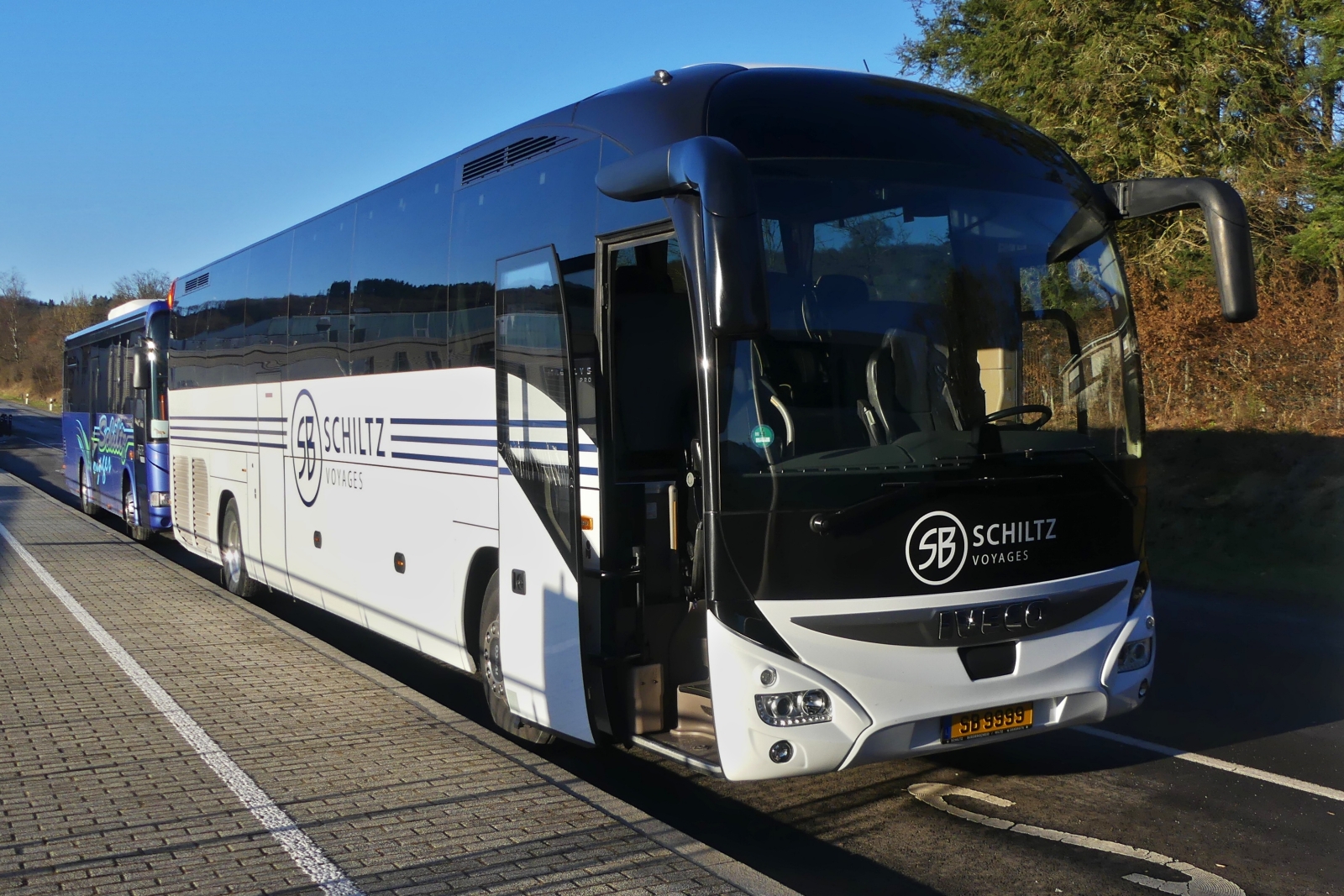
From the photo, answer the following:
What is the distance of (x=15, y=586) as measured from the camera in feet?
42.5

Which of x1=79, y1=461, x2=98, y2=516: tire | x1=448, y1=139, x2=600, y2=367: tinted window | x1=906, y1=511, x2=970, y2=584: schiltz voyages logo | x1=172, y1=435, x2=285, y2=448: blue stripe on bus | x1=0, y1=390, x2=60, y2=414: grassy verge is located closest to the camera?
x1=906, y1=511, x2=970, y2=584: schiltz voyages logo

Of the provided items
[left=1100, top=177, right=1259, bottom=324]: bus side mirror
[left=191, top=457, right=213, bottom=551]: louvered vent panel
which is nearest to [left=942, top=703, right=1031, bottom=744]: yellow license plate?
[left=1100, top=177, right=1259, bottom=324]: bus side mirror

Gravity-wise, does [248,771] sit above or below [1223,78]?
below

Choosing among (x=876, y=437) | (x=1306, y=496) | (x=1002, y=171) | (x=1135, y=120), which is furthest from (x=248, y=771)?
(x=1135, y=120)

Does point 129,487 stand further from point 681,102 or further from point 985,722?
point 985,722

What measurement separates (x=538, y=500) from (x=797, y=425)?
6.05 feet

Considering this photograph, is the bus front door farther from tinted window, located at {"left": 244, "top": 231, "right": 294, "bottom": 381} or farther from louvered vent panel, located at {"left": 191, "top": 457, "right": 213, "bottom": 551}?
louvered vent panel, located at {"left": 191, "top": 457, "right": 213, "bottom": 551}

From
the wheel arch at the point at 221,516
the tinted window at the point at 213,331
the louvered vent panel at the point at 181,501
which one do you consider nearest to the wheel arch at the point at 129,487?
the louvered vent panel at the point at 181,501

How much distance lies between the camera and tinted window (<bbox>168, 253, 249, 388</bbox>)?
13.1 m

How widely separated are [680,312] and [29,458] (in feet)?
143

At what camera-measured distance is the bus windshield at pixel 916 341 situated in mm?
5316

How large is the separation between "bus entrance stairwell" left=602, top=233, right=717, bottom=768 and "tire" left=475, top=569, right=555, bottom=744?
128 cm

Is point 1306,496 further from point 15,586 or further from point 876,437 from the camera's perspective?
point 15,586

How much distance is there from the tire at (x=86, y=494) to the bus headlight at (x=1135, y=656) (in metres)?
21.1
